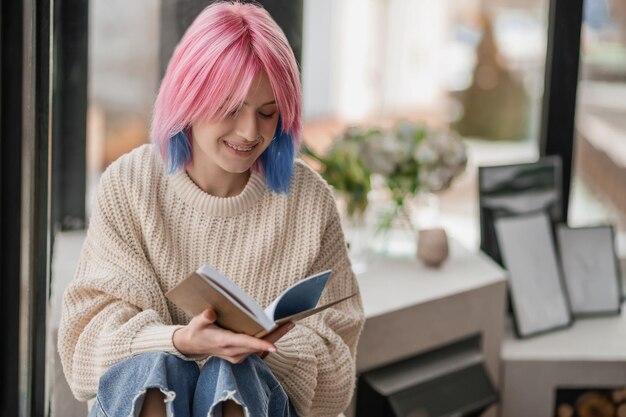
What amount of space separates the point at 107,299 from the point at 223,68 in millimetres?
463

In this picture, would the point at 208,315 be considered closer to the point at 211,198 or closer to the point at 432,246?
the point at 211,198

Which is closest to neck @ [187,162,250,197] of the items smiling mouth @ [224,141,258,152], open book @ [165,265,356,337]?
smiling mouth @ [224,141,258,152]

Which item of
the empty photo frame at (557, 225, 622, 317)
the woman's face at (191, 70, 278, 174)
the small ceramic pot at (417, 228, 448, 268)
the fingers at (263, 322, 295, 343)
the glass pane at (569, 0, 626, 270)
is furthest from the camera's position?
the glass pane at (569, 0, 626, 270)

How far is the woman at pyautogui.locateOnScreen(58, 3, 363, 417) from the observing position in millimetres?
1648

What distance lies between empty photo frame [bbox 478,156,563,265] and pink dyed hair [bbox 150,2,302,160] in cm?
130

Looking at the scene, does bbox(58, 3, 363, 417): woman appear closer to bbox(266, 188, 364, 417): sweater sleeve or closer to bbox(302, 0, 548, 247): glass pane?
bbox(266, 188, 364, 417): sweater sleeve

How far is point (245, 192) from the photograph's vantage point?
190 centimetres

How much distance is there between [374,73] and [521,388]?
107cm

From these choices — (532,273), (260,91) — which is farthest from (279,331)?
(532,273)

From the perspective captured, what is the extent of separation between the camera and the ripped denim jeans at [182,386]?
1600mm

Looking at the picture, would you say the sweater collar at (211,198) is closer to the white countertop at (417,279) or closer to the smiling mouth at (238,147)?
the smiling mouth at (238,147)

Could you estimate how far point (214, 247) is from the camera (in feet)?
6.21

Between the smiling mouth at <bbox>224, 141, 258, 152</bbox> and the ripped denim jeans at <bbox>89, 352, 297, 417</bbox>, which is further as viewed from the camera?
the smiling mouth at <bbox>224, 141, 258, 152</bbox>

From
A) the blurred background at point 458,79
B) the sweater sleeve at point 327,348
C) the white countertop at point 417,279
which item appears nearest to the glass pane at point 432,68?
the blurred background at point 458,79
